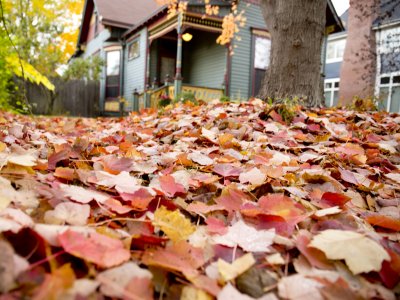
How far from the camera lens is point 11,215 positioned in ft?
2.49

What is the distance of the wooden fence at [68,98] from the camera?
13766 mm

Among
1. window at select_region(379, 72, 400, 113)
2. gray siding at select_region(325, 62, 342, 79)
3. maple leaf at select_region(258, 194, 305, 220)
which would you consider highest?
gray siding at select_region(325, 62, 342, 79)

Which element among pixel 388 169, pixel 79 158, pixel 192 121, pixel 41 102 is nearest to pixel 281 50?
pixel 192 121

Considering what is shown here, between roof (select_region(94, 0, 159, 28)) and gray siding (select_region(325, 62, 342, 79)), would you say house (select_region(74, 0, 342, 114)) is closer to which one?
roof (select_region(94, 0, 159, 28))

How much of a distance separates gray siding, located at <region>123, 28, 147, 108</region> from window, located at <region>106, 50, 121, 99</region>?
1.83 ft

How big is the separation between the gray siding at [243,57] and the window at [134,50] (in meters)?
4.28

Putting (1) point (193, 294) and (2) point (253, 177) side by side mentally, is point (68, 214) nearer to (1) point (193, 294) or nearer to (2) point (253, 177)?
(1) point (193, 294)

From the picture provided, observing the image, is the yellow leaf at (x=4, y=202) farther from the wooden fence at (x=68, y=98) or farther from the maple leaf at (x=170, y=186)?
the wooden fence at (x=68, y=98)

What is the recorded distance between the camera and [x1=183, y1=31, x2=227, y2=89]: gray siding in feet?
37.7

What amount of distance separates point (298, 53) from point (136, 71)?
1008 cm

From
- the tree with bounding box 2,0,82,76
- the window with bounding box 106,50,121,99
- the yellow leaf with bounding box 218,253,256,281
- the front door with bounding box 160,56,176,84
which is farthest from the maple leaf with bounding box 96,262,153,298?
the tree with bounding box 2,0,82,76

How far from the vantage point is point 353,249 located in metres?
0.80

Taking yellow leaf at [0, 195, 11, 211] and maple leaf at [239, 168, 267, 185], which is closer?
yellow leaf at [0, 195, 11, 211]

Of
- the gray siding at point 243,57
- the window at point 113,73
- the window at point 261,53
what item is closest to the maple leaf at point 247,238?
the gray siding at point 243,57
